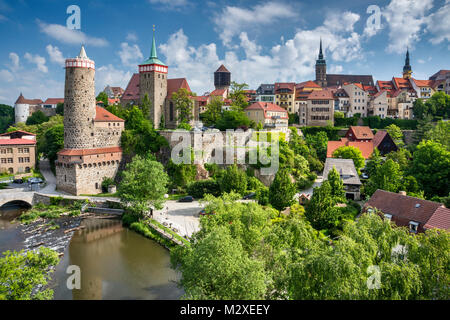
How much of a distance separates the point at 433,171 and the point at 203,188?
2300 centimetres

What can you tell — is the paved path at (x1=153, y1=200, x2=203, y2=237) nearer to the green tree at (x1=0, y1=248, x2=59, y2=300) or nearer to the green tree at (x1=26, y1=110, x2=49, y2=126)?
the green tree at (x1=0, y1=248, x2=59, y2=300)

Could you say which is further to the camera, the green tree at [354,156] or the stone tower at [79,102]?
the green tree at [354,156]

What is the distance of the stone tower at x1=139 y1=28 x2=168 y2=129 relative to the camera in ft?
161

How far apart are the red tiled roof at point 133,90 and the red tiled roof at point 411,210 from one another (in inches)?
1524

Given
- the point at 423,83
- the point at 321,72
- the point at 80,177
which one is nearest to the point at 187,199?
the point at 80,177

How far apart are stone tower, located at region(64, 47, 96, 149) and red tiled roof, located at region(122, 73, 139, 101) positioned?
495 inches

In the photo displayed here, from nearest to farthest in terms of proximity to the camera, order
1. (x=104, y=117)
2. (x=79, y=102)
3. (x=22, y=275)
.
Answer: (x=22, y=275) → (x=79, y=102) → (x=104, y=117)

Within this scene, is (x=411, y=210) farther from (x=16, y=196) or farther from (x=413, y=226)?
(x=16, y=196)

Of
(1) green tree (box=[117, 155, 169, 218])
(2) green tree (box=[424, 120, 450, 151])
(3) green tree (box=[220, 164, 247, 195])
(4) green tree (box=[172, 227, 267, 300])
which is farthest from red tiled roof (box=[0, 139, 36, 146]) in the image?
(2) green tree (box=[424, 120, 450, 151])

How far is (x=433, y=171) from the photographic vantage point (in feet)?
103

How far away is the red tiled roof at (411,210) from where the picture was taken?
20.7 meters

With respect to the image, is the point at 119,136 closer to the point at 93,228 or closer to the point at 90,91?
the point at 90,91

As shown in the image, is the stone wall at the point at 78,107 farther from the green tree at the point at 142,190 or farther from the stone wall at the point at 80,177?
the green tree at the point at 142,190

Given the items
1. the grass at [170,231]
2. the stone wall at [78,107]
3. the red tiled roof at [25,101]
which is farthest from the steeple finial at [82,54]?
the red tiled roof at [25,101]
